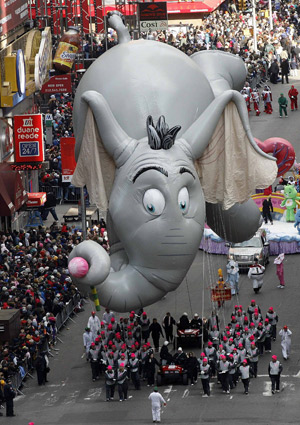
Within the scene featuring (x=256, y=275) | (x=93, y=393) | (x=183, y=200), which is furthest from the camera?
(x=256, y=275)

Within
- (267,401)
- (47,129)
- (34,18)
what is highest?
(34,18)

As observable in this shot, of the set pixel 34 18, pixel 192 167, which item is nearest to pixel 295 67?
pixel 34 18

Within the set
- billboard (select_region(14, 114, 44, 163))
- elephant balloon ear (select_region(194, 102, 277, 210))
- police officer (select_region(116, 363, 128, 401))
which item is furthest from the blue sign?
elephant balloon ear (select_region(194, 102, 277, 210))

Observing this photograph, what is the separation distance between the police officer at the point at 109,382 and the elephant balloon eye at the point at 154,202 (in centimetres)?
884

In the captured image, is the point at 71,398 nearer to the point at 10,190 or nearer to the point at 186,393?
the point at 186,393

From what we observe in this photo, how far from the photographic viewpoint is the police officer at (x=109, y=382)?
126 feet

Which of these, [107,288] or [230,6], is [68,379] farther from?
[230,6]

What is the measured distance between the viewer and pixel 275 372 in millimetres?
37938

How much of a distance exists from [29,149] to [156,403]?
16.7 metres

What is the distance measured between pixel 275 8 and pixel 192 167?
57715 millimetres

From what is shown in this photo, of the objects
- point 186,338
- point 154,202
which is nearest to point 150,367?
point 186,338

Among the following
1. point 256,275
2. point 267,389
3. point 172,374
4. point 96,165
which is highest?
point 96,165

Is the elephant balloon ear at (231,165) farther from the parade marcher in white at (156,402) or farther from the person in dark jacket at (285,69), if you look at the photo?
the person in dark jacket at (285,69)

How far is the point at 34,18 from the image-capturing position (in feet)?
192
